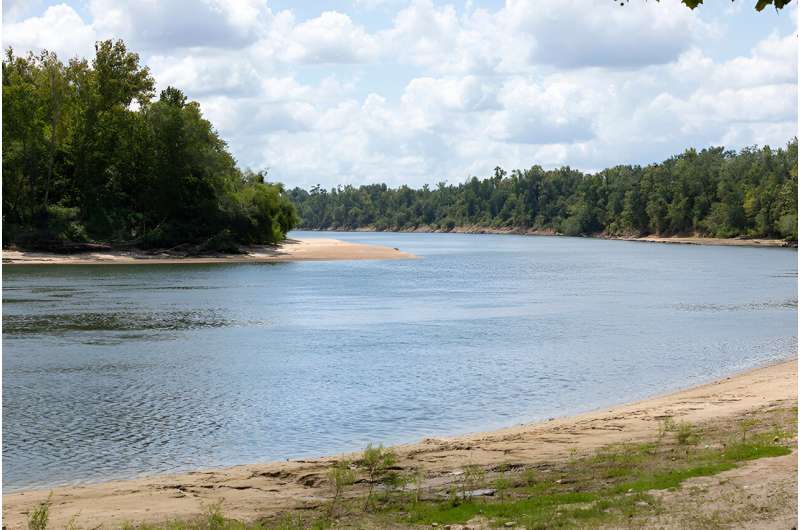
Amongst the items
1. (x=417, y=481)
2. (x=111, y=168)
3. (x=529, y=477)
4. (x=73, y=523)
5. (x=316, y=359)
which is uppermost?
(x=111, y=168)

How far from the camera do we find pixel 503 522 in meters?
8.80

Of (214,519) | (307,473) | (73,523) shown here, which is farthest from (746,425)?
(73,523)

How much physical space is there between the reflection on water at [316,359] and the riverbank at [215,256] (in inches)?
744

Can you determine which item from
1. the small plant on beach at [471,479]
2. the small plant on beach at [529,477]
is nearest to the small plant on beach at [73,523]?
the small plant on beach at [471,479]

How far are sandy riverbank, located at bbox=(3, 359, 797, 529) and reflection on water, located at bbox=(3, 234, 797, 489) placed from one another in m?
1.36

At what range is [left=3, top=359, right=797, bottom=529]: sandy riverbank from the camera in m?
10.7

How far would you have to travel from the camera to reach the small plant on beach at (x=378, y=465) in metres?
11.6

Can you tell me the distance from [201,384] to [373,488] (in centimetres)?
1241

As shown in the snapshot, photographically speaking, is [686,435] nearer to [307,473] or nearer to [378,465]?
[378,465]

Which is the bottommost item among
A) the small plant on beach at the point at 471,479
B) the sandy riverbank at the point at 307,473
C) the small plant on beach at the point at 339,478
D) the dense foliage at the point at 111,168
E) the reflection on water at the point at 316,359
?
the reflection on water at the point at 316,359

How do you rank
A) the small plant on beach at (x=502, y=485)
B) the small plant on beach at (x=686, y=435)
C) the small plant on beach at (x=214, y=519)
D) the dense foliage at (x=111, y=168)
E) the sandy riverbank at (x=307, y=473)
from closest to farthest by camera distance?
the small plant on beach at (x=214, y=519) < the small plant on beach at (x=502, y=485) < the sandy riverbank at (x=307, y=473) < the small plant on beach at (x=686, y=435) < the dense foliage at (x=111, y=168)

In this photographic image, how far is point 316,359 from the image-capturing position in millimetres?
27109

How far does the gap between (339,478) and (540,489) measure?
2542 millimetres

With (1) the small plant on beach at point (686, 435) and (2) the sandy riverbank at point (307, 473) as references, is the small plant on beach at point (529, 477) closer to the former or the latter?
(2) the sandy riverbank at point (307, 473)
